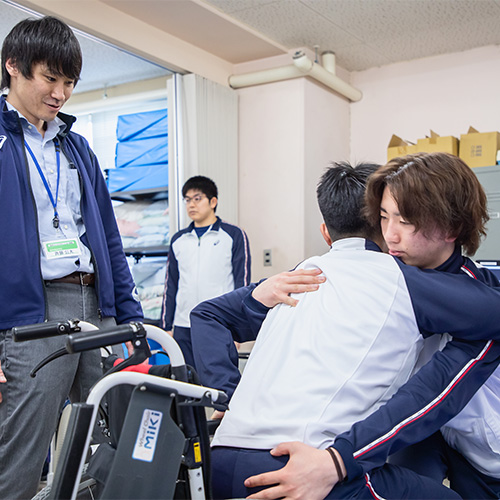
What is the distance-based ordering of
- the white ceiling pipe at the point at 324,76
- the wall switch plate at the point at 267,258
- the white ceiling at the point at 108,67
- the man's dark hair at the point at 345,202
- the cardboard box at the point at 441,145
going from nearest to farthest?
the man's dark hair at the point at 345,202, the cardboard box at the point at 441,145, the white ceiling at the point at 108,67, the white ceiling pipe at the point at 324,76, the wall switch plate at the point at 267,258

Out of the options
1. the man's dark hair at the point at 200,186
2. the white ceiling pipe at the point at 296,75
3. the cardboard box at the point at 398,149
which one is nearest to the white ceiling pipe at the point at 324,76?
the white ceiling pipe at the point at 296,75

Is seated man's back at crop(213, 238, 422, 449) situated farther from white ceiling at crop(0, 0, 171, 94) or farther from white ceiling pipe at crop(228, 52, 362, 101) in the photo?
white ceiling pipe at crop(228, 52, 362, 101)

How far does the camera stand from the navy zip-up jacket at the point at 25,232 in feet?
4.73

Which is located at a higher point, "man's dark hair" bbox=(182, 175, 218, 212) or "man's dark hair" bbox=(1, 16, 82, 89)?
"man's dark hair" bbox=(1, 16, 82, 89)

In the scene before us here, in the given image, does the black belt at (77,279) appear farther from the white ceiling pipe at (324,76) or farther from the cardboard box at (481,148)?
the white ceiling pipe at (324,76)

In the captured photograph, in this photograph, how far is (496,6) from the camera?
140 inches

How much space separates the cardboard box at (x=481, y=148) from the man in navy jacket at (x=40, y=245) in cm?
267

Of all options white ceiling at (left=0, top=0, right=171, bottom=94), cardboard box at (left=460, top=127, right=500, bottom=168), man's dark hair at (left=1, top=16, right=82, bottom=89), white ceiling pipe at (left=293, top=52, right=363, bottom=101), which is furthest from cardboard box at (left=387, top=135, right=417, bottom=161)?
man's dark hair at (left=1, top=16, right=82, bottom=89)

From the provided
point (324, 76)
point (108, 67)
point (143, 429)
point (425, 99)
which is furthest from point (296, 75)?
point (143, 429)

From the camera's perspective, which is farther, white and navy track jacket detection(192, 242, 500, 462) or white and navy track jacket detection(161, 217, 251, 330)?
white and navy track jacket detection(161, 217, 251, 330)

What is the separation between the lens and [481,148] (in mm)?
3590

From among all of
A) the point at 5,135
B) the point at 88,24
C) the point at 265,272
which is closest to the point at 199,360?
the point at 5,135

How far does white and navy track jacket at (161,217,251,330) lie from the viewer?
3.54 metres

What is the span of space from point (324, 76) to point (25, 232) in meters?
3.20
